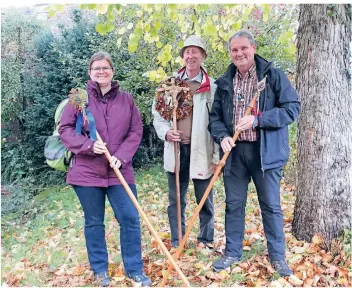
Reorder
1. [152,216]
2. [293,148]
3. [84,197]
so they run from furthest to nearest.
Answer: [293,148] → [152,216] → [84,197]

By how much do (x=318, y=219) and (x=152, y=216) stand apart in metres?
2.60

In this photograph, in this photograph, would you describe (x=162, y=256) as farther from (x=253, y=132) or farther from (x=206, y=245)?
(x=253, y=132)

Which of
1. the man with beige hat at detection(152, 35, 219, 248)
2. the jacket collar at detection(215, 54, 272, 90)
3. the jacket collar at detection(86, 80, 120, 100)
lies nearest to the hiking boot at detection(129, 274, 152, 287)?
the man with beige hat at detection(152, 35, 219, 248)

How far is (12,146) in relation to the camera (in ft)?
30.5

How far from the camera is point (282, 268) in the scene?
3.58 meters

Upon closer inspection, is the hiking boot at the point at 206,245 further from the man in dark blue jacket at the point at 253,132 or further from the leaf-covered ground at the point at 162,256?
the man in dark blue jacket at the point at 253,132

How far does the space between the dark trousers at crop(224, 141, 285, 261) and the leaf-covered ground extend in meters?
0.21

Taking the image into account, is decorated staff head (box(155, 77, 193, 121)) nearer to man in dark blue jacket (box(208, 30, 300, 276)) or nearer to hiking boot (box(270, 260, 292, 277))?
man in dark blue jacket (box(208, 30, 300, 276))

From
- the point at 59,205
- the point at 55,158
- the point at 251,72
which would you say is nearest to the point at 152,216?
the point at 59,205

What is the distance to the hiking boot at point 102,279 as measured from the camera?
3582 mm

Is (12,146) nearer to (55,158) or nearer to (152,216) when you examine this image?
(152,216)

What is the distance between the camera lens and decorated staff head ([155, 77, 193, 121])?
389cm

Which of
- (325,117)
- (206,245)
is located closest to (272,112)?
(325,117)

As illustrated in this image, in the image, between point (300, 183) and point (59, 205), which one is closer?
point (300, 183)
